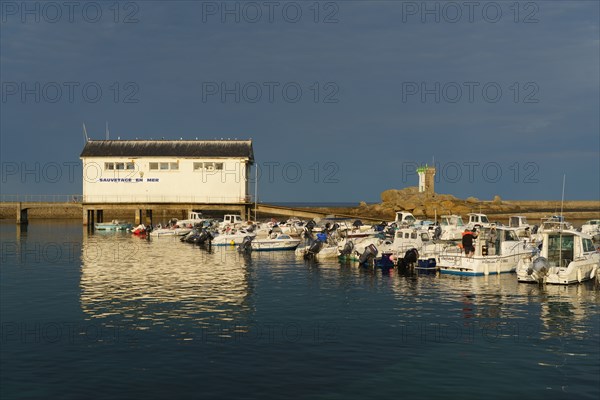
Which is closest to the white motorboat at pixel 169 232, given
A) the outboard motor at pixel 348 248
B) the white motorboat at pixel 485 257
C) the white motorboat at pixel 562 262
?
the outboard motor at pixel 348 248

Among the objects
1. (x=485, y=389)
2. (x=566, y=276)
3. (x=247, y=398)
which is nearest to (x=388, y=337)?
(x=485, y=389)

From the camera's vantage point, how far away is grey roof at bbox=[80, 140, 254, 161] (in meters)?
76.2

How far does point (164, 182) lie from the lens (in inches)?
3009

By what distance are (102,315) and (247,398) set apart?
11.6 m

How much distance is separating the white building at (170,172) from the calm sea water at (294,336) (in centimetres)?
3911

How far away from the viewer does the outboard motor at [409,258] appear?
3878cm

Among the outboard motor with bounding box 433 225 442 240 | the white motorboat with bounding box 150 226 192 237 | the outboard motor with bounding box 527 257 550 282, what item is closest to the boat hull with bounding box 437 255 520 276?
the outboard motor with bounding box 527 257 550 282

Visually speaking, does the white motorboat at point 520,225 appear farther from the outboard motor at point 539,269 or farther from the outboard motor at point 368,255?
the outboard motor at point 539,269

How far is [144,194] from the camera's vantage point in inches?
3007

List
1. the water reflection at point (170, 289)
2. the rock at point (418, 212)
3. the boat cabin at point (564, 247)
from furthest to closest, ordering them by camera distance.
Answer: the rock at point (418, 212) < the boat cabin at point (564, 247) < the water reflection at point (170, 289)

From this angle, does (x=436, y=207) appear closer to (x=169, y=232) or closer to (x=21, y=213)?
(x=169, y=232)

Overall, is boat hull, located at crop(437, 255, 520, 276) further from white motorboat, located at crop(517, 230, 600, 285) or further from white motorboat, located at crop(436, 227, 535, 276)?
white motorboat, located at crop(517, 230, 600, 285)

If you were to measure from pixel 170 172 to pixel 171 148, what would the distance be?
3372 millimetres

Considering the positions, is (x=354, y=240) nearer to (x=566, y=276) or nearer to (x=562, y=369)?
(x=566, y=276)
